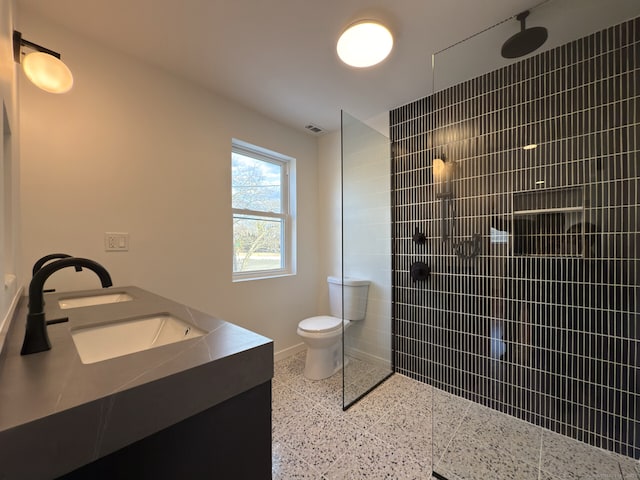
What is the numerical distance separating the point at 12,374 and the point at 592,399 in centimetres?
238

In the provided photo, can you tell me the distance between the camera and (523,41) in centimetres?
156

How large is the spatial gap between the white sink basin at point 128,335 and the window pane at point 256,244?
4.43ft

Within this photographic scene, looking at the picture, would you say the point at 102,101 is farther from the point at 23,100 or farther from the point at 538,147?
the point at 538,147

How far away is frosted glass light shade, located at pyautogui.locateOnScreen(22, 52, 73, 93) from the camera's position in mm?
1085

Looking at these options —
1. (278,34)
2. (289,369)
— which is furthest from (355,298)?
(278,34)

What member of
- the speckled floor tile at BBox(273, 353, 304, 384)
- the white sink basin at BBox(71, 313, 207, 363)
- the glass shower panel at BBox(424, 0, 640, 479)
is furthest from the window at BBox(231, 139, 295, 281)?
the glass shower panel at BBox(424, 0, 640, 479)

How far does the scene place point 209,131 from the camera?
2090mm

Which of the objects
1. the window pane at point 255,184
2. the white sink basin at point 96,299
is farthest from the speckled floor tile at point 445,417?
the window pane at point 255,184

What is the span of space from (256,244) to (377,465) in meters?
1.84

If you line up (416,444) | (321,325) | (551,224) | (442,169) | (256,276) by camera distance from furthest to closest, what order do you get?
(256,276) → (321,325) → (442,169) → (551,224) → (416,444)

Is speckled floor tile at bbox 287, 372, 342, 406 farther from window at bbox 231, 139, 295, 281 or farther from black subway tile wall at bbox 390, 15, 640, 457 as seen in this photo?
window at bbox 231, 139, 295, 281

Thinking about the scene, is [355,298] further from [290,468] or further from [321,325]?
[290,468]

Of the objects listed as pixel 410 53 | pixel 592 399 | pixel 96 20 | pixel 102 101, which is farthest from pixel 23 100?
pixel 592 399

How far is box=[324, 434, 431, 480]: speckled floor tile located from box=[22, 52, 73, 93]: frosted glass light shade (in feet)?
6.97
